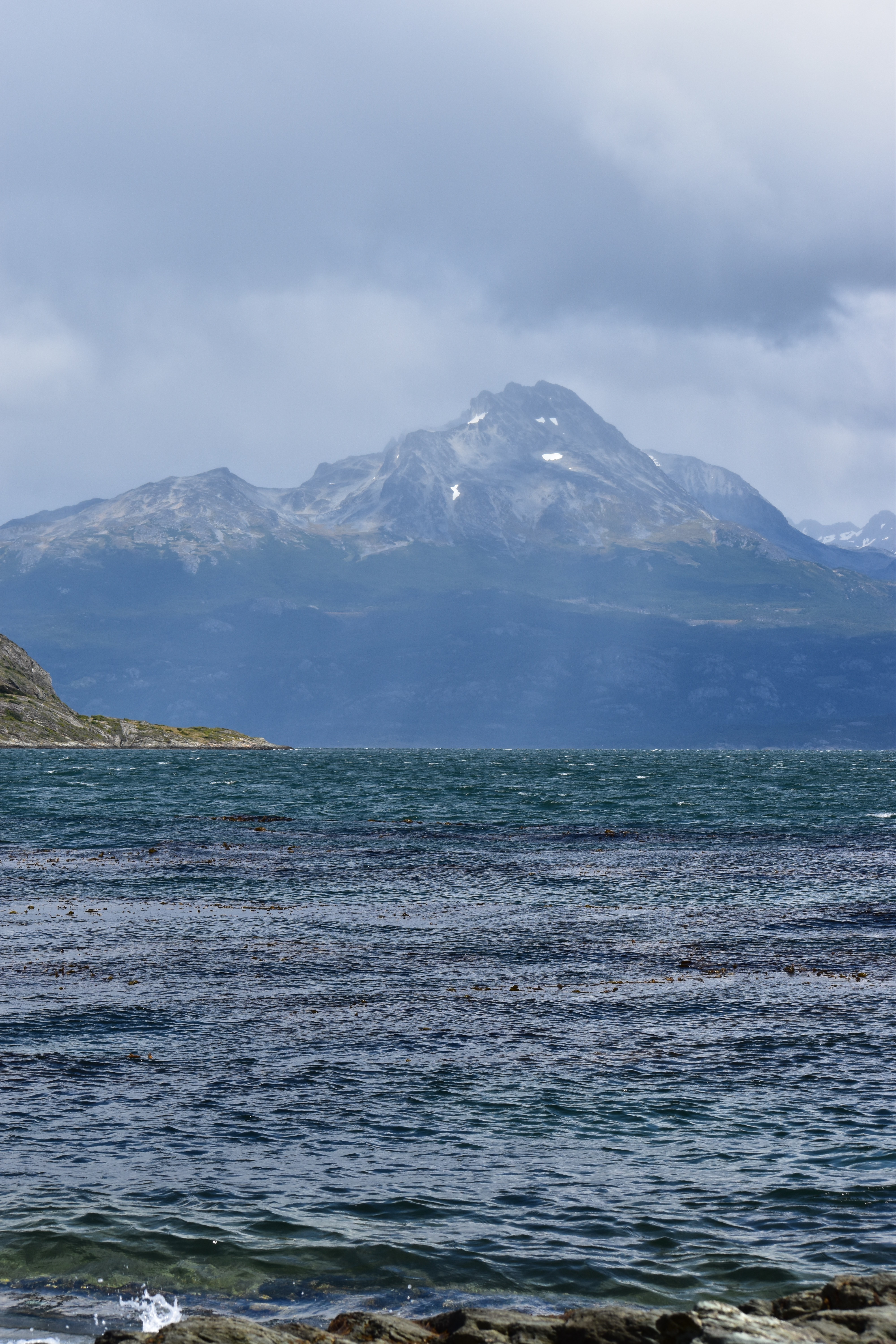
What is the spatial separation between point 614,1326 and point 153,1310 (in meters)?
4.77

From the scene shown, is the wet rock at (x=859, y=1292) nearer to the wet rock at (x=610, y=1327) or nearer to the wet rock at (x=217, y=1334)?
the wet rock at (x=610, y=1327)

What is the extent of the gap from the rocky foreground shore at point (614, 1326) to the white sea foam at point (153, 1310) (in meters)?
0.41

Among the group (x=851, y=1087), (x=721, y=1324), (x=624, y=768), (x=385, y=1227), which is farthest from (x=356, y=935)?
(x=624, y=768)

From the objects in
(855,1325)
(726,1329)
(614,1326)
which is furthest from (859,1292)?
(614,1326)

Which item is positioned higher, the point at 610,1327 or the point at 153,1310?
the point at 610,1327

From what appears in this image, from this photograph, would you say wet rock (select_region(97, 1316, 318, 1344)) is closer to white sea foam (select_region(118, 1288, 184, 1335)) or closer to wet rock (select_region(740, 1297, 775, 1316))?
white sea foam (select_region(118, 1288, 184, 1335))

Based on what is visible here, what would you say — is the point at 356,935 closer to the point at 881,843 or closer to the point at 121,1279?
the point at 121,1279

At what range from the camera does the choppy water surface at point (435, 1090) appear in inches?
463

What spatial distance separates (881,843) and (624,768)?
123m

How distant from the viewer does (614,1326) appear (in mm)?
9586

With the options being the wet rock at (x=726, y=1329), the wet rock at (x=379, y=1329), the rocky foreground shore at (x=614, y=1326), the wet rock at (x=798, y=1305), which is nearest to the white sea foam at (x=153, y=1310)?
the rocky foreground shore at (x=614, y=1326)

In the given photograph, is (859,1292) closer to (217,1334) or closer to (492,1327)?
(492,1327)

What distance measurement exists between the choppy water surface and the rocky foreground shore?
0.98 meters

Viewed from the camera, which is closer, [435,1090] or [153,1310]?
[153,1310]
